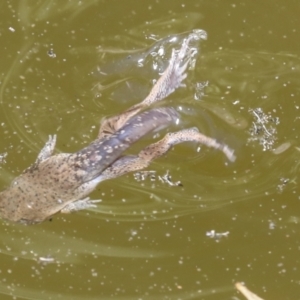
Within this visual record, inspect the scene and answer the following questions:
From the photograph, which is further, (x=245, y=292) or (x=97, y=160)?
(x=245, y=292)

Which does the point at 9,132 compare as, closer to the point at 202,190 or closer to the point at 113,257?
the point at 113,257

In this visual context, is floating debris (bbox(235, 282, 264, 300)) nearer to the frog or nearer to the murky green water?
the murky green water

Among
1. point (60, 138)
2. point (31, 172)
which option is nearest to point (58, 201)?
point (31, 172)

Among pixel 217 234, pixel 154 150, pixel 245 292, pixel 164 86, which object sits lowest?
pixel 245 292

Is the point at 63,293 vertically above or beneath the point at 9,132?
beneath

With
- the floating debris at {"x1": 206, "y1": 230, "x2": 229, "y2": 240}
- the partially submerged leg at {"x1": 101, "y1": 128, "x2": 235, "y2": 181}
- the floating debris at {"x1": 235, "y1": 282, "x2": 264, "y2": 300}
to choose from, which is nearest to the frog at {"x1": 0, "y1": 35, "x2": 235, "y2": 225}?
the partially submerged leg at {"x1": 101, "y1": 128, "x2": 235, "y2": 181}

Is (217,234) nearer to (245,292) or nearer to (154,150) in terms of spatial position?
(245,292)

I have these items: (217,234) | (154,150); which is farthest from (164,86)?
(217,234)
